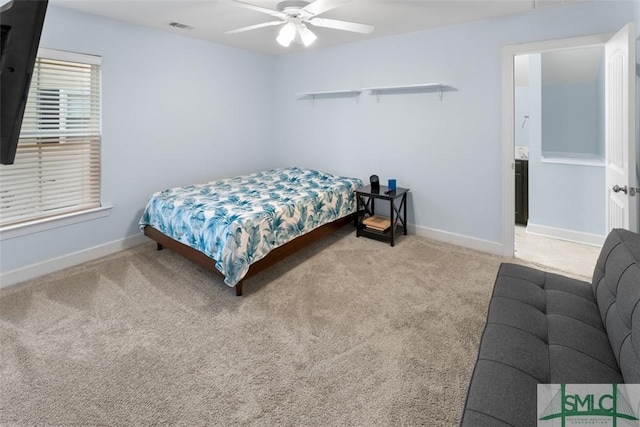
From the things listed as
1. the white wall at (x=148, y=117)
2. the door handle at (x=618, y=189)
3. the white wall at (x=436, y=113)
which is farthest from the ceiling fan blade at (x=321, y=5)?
the door handle at (x=618, y=189)

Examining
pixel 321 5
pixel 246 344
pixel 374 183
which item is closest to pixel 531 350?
pixel 246 344

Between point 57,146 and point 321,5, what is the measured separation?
257 centimetres

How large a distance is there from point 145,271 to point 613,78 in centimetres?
406

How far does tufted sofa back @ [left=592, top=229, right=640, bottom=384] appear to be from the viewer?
1.21 metres

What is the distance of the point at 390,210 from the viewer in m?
4.10

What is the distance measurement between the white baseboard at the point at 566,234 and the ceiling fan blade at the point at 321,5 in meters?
3.49

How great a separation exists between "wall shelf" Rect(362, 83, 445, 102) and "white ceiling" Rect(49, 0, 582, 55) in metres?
0.58

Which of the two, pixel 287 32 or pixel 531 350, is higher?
pixel 287 32

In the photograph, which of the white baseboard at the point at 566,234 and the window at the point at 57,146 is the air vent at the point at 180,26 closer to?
the window at the point at 57,146

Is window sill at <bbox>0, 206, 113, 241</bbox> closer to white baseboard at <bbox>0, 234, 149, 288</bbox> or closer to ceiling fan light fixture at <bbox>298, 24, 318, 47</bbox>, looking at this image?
white baseboard at <bbox>0, 234, 149, 288</bbox>

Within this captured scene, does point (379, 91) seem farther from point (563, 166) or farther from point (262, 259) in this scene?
point (262, 259)

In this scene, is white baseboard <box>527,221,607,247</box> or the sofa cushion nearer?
the sofa cushion

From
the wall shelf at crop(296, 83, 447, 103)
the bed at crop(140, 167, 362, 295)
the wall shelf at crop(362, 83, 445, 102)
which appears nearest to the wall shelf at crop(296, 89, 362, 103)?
the wall shelf at crop(296, 83, 447, 103)

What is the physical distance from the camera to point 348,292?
284cm
